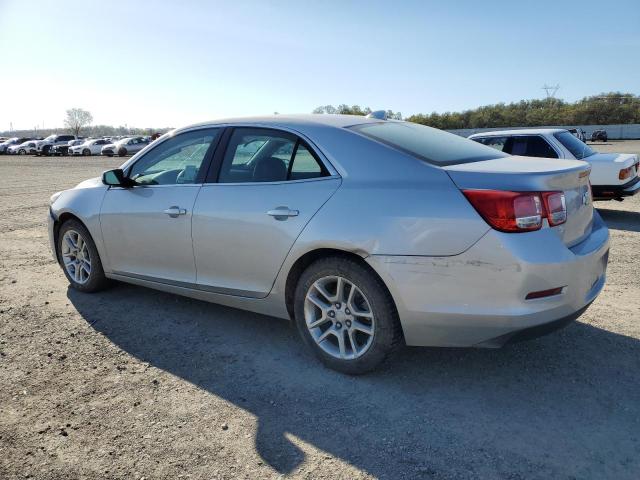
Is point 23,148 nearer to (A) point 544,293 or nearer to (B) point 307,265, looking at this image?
(B) point 307,265

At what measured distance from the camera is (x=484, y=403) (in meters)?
3.02

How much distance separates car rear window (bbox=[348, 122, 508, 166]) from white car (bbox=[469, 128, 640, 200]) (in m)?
4.84

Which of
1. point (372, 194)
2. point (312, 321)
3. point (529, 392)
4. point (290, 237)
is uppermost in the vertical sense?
point (372, 194)

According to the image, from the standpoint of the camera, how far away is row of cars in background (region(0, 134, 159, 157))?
42.8 meters

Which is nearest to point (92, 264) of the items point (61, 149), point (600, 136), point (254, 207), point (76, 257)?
point (76, 257)

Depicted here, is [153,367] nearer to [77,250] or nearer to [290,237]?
[290,237]

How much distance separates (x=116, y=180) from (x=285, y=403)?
2533 mm

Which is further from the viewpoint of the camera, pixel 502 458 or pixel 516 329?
pixel 516 329

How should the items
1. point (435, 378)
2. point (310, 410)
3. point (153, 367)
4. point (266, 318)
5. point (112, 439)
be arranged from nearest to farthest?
point (112, 439), point (310, 410), point (435, 378), point (153, 367), point (266, 318)

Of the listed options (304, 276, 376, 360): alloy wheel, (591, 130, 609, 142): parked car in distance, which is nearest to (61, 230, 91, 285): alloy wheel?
(304, 276, 376, 360): alloy wheel

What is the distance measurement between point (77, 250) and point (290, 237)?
2.76m

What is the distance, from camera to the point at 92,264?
4891mm

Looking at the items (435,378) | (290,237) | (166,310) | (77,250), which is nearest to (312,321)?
(290,237)

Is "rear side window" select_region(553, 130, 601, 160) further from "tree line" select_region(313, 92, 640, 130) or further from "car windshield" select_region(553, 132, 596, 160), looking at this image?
"tree line" select_region(313, 92, 640, 130)
